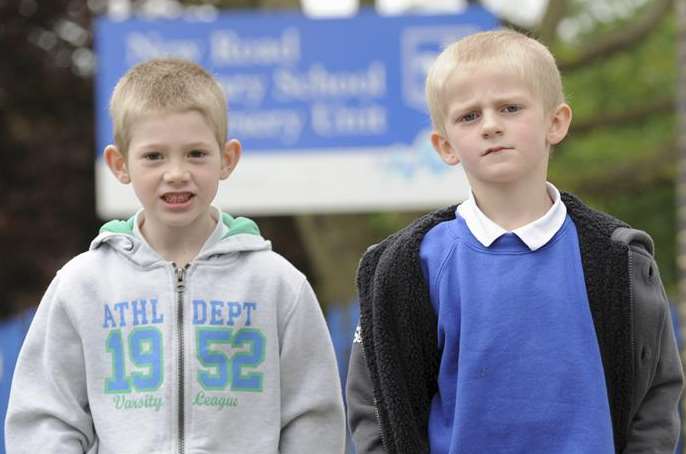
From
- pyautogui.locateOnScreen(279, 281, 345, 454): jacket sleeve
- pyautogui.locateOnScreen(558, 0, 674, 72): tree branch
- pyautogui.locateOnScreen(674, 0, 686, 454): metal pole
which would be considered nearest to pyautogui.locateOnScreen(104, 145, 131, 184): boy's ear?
pyautogui.locateOnScreen(279, 281, 345, 454): jacket sleeve

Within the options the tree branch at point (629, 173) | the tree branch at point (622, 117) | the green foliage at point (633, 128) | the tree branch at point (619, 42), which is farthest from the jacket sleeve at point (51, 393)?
the green foliage at point (633, 128)

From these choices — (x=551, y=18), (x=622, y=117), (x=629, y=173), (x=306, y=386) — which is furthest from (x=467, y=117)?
(x=622, y=117)

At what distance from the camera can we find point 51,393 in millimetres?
3227

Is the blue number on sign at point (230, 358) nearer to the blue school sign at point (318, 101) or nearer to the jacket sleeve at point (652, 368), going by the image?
the jacket sleeve at point (652, 368)

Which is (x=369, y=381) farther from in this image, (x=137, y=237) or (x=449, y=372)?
(x=137, y=237)

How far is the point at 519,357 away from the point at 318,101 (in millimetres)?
6802

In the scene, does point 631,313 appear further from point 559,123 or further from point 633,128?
point 633,128

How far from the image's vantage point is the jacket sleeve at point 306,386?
10.8 ft

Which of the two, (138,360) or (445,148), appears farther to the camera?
(138,360)

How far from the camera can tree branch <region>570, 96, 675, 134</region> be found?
→ 38.7 ft

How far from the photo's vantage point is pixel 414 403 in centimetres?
301

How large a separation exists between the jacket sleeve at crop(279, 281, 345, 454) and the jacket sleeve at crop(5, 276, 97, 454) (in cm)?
48

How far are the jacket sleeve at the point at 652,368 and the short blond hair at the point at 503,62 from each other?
1.33 ft

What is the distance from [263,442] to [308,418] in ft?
0.45
